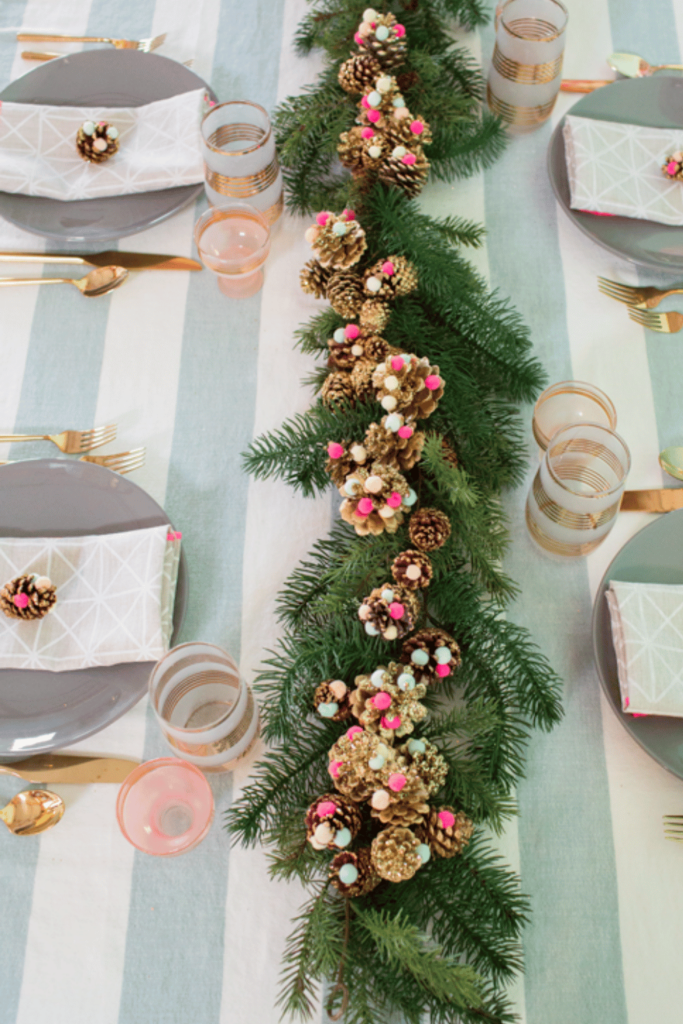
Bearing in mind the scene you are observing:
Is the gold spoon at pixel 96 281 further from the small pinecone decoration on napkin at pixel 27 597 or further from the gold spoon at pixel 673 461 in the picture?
the gold spoon at pixel 673 461

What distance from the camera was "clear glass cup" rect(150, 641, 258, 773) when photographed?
58cm

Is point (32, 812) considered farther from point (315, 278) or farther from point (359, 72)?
point (359, 72)

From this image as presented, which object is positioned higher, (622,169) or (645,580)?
(622,169)

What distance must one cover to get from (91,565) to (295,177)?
523mm

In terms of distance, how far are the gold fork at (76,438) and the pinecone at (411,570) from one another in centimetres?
36

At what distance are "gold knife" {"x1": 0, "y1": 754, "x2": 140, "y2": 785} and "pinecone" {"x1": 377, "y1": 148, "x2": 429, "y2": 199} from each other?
2.05 feet

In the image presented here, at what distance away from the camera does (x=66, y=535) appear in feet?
2.33

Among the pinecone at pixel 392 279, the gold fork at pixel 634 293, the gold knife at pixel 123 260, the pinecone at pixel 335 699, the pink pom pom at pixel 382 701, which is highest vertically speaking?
the pinecone at pixel 392 279

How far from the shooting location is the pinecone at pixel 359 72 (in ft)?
2.67

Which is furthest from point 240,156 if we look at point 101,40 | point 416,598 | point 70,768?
point 70,768

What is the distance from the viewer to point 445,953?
0.55 m

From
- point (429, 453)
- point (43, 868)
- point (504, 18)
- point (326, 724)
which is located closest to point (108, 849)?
point (43, 868)

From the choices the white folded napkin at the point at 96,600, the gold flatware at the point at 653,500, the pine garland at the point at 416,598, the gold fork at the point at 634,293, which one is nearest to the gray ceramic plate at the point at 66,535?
the white folded napkin at the point at 96,600

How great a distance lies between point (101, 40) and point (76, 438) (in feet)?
1.98
